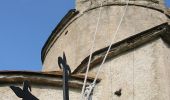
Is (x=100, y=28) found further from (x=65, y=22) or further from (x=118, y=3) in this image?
(x=65, y=22)

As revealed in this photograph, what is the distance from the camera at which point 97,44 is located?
24.6 ft

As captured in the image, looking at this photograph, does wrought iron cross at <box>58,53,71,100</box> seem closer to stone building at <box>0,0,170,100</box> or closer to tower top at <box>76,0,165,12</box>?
stone building at <box>0,0,170,100</box>

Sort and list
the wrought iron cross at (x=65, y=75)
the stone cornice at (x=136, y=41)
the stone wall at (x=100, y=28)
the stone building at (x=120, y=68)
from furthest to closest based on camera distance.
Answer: the stone wall at (x=100, y=28)
the stone cornice at (x=136, y=41)
the stone building at (x=120, y=68)
the wrought iron cross at (x=65, y=75)

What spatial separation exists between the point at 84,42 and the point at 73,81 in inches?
71.9

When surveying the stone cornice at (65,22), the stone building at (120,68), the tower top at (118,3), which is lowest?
the stone building at (120,68)

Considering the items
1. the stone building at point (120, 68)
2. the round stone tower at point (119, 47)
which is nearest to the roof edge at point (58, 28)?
the round stone tower at point (119, 47)

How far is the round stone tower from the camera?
5.74 m

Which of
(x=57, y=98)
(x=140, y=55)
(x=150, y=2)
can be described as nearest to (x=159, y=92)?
(x=140, y=55)

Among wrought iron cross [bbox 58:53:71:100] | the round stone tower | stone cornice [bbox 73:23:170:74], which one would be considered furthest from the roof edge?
wrought iron cross [bbox 58:53:71:100]

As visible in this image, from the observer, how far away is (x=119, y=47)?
20.7ft

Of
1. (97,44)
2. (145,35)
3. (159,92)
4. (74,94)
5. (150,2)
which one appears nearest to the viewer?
(159,92)

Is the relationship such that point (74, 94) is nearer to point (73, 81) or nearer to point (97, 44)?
point (73, 81)

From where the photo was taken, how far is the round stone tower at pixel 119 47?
5738mm

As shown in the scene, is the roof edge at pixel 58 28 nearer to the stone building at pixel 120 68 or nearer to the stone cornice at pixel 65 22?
the stone cornice at pixel 65 22
